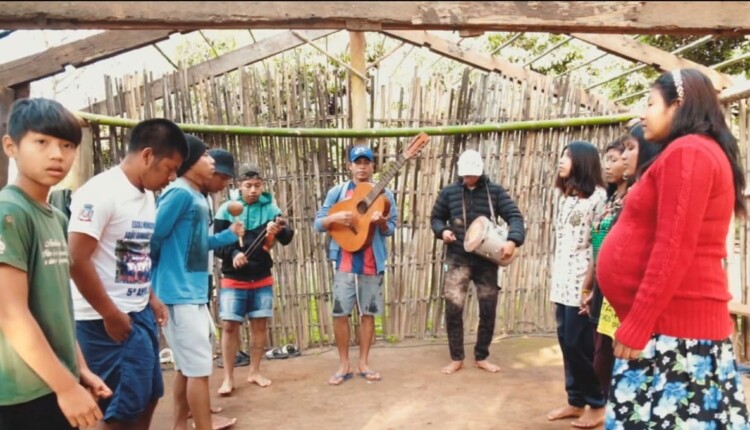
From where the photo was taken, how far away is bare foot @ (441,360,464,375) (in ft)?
16.0

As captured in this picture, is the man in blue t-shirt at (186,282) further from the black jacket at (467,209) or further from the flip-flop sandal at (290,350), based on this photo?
the black jacket at (467,209)

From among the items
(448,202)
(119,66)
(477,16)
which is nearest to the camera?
(477,16)

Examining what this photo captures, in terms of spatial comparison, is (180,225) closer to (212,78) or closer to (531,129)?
(212,78)

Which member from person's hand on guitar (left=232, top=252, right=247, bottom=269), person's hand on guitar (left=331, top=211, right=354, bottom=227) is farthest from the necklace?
person's hand on guitar (left=232, top=252, right=247, bottom=269)

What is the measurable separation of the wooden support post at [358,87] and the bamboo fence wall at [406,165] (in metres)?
0.14

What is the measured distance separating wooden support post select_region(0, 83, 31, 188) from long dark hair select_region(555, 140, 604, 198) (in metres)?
3.68

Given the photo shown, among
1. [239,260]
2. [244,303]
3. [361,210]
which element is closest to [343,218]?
[361,210]

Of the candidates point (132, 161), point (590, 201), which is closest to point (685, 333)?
point (590, 201)

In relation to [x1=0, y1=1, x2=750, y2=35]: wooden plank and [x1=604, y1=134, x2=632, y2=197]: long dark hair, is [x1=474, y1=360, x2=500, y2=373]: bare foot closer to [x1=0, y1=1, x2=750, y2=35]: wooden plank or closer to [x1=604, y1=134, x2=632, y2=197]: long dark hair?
[x1=604, y1=134, x2=632, y2=197]: long dark hair

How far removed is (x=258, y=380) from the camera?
4664 mm

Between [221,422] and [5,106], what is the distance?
9.51 ft

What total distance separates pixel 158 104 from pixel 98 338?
3.17m

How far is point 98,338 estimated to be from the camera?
253 cm

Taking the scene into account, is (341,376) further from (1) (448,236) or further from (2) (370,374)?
(1) (448,236)
